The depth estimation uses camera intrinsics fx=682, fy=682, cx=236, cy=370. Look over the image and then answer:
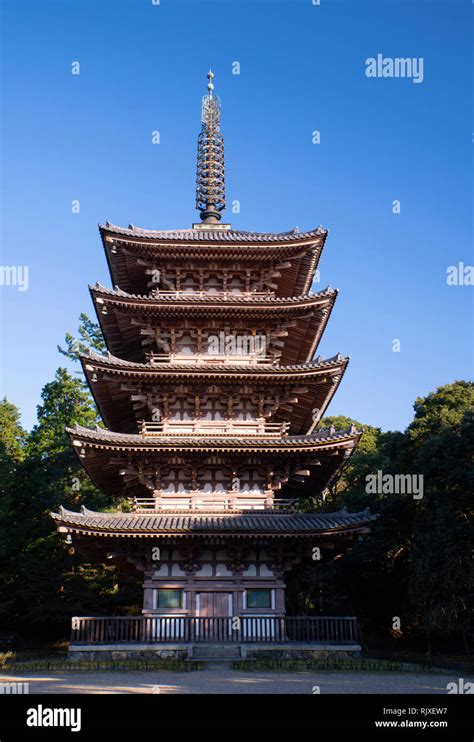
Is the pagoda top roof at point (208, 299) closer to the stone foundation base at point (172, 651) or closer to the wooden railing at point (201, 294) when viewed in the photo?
the wooden railing at point (201, 294)

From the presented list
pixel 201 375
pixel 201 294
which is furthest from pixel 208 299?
pixel 201 375

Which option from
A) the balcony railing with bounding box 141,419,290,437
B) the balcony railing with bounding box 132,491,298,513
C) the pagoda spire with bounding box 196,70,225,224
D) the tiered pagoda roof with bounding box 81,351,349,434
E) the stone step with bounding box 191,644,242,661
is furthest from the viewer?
the pagoda spire with bounding box 196,70,225,224

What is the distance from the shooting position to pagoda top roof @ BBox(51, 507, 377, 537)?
81.8 ft

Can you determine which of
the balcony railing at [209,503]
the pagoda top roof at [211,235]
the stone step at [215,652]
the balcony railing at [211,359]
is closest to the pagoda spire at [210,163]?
the pagoda top roof at [211,235]

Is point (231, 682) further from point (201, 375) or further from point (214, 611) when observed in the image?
point (201, 375)

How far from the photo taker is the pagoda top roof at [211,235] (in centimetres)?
3000

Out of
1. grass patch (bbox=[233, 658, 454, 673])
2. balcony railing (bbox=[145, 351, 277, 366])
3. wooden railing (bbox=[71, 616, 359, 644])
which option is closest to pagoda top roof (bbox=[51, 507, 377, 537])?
wooden railing (bbox=[71, 616, 359, 644])

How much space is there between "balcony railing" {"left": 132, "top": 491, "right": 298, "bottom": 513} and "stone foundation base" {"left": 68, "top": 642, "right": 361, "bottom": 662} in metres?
5.17

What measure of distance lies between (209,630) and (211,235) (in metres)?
18.0

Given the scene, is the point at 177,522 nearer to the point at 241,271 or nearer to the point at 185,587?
the point at 185,587

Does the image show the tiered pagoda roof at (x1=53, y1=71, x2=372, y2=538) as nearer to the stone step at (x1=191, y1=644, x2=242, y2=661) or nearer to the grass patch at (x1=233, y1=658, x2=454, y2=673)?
the stone step at (x1=191, y1=644, x2=242, y2=661)

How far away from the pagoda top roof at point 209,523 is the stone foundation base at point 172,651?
3892 mm

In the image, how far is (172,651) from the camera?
24.3 metres
